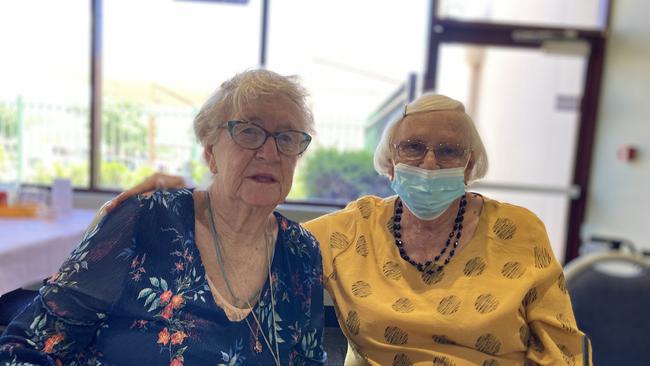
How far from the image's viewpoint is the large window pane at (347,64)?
386 centimetres

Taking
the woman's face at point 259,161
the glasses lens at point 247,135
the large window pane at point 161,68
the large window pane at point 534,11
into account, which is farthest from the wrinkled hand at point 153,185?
the large window pane at point 534,11

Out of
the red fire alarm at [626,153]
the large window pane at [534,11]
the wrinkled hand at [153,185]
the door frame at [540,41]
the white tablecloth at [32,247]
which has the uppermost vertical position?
the large window pane at [534,11]

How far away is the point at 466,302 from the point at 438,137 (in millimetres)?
500

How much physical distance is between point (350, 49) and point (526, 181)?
2.07 metres

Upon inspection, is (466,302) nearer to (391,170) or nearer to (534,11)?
(391,170)

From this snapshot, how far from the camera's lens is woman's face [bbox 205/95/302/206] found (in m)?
1.17

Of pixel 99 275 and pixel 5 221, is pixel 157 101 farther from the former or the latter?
pixel 99 275

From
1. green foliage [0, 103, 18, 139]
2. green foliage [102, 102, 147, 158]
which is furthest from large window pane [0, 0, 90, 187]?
green foliage [102, 102, 147, 158]

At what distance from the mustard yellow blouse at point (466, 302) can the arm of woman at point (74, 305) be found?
613 mm

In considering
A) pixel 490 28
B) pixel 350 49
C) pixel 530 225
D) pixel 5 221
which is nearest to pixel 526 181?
pixel 490 28

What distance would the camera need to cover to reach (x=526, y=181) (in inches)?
163

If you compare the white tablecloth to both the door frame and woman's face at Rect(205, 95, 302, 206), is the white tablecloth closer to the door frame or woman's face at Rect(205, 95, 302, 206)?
woman's face at Rect(205, 95, 302, 206)

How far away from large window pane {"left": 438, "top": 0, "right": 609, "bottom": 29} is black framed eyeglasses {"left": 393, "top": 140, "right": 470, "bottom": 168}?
283 cm

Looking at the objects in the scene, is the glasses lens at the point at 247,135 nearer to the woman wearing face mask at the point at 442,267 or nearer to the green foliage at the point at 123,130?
the woman wearing face mask at the point at 442,267
